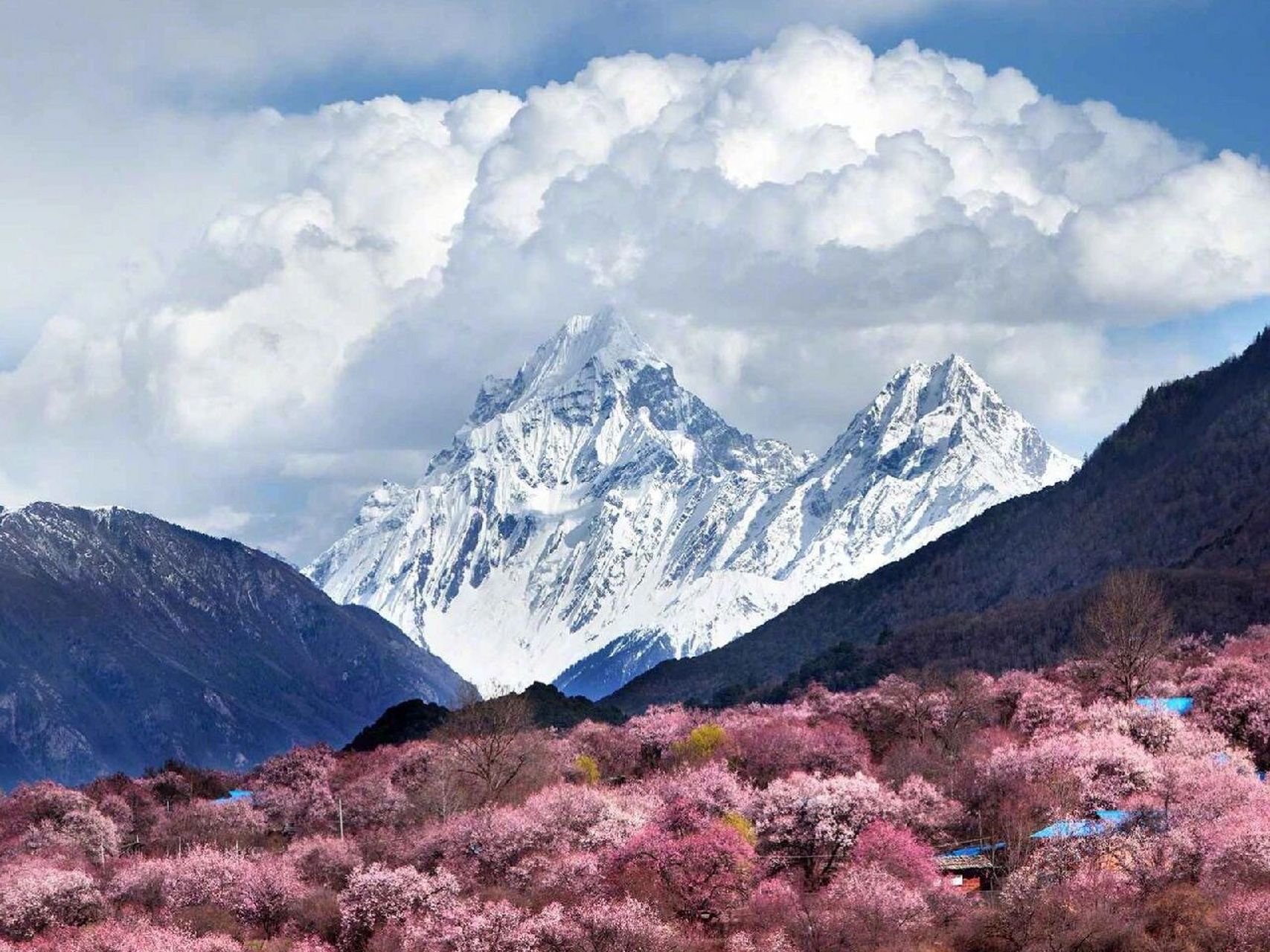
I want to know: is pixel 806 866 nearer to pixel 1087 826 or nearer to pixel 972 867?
pixel 972 867

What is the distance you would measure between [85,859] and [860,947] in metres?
99.2

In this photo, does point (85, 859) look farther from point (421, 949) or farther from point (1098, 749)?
point (1098, 749)

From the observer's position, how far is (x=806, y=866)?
129 meters

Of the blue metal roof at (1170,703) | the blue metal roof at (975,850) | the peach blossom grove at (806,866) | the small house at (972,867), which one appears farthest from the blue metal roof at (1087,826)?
the blue metal roof at (1170,703)

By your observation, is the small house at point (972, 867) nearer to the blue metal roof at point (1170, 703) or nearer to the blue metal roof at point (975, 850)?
the blue metal roof at point (975, 850)

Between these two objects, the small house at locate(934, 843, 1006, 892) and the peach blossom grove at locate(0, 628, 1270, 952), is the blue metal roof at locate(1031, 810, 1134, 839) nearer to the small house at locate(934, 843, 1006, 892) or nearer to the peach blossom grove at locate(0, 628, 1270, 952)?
the peach blossom grove at locate(0, 628, 1270, 952)

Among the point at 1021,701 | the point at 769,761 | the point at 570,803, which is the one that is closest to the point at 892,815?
the point at 570,803

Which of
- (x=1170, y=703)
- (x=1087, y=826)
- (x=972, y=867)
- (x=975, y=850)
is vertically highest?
(x=1170, y=703)

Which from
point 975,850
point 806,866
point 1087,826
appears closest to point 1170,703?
point 975,850

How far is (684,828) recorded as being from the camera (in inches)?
5217

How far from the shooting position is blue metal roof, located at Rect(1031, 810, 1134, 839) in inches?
4697

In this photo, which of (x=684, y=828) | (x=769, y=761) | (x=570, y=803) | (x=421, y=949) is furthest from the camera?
(x=769, y=761)

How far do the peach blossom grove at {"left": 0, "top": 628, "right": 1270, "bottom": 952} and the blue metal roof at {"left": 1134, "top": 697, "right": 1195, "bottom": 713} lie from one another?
0.76 meters

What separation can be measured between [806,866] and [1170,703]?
56663 millimetres
